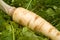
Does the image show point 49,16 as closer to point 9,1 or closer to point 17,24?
point 17,24

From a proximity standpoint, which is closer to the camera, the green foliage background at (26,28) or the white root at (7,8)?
the green foliage background at (26,28)

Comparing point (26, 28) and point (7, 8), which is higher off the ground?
point (7, 8)

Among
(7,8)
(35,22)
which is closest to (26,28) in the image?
(35,22)

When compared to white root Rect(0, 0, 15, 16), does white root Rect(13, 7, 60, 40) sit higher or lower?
lower

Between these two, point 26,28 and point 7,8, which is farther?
point 7,8

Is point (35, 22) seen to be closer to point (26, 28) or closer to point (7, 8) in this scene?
point (26, 28)
